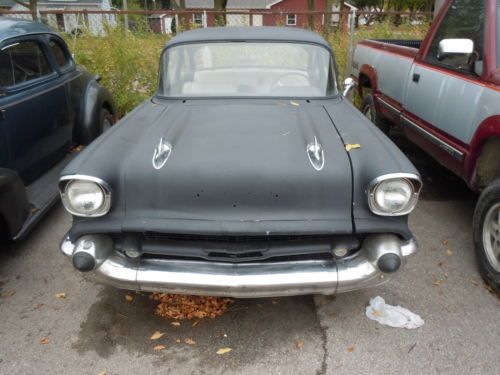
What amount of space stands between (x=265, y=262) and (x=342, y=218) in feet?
1.70

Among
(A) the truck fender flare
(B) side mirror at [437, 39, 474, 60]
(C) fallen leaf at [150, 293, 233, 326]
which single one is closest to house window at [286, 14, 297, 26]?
(B) side mirror at [437, 39, 474, 60]

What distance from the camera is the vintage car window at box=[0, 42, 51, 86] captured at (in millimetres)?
3922

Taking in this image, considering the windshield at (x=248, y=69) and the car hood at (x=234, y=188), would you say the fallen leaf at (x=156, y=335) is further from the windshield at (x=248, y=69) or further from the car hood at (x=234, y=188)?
the windshield at (x=248, y=69)

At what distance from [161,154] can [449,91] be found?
268 centimetres

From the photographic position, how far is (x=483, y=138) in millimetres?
3418

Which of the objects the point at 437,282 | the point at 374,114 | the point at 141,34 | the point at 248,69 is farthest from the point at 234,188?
the point at 141,34

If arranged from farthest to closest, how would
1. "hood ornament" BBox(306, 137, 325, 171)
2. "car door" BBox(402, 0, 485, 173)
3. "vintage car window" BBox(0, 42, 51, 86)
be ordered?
"vintage car window" BBox(0, 42, 51, 86) → "car door" BBox(402, 0, 485, 173) → "hood ornament" BBox(306, 137, 325, 171)

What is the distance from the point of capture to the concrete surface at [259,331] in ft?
8.78

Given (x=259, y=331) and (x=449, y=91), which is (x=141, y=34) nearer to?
(x=449, y=91)

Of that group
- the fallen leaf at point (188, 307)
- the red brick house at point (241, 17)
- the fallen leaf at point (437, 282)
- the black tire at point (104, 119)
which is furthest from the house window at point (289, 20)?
the fallen leaf at point (188, 307)

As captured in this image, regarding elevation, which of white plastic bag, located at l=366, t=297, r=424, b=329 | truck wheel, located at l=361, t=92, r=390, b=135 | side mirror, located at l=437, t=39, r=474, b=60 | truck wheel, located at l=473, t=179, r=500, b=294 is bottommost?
white plastic bag, located at l=366, t=297, r=424, b=329

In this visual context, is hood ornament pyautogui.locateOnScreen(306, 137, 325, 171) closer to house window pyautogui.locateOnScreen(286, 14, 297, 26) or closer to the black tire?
the black tire

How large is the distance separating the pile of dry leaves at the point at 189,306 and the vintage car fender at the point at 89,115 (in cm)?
254

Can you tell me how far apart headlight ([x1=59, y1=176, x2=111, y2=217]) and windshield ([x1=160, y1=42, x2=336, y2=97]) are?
1516mm
